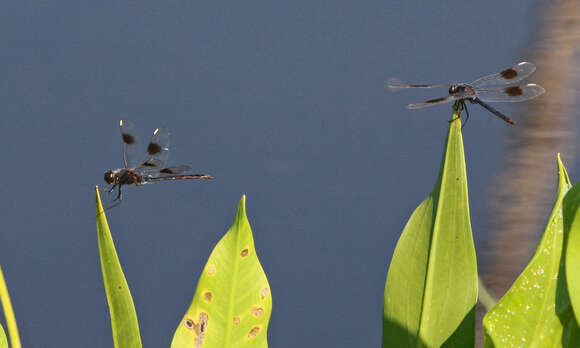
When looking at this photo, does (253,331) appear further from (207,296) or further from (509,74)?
(509,74)

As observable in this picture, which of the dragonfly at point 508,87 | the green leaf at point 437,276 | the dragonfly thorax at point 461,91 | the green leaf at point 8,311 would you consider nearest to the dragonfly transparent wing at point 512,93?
the dragonfly at point 508,87

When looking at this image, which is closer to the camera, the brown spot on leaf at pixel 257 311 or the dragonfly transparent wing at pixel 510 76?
the brown spot on leaf at pixel 257 311

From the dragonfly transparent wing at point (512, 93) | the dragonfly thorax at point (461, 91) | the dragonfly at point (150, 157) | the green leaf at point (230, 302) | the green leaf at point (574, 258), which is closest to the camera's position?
the green leaf at point (574, 258)

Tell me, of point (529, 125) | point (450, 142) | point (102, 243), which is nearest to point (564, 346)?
point (450, 142)

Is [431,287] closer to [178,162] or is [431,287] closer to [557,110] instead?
[557,110]

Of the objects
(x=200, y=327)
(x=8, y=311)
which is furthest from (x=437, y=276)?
(x=8, y=311)

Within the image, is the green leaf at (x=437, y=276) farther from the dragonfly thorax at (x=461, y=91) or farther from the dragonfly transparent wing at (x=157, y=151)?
the dragonfly transparent wing at (x=157, y=151)

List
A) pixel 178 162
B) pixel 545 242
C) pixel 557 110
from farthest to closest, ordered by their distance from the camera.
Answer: pixel 178 162, pixel 557 110, pixel 545 242
